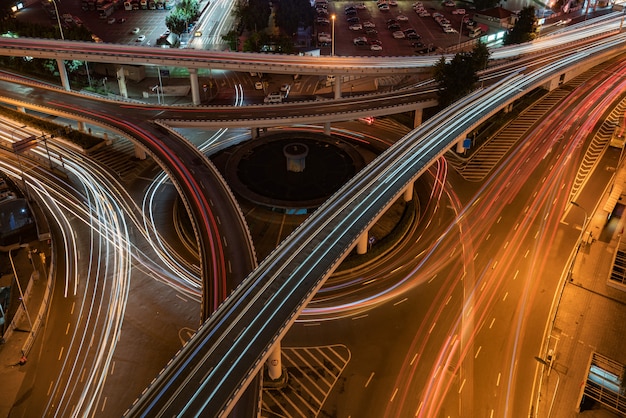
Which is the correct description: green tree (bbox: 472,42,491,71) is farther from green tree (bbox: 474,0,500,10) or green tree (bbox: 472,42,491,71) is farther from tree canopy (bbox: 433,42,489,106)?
green tree (bbox: 474,0,500,10)

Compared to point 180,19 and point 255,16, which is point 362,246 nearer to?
point 255,16

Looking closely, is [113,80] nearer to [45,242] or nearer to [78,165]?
[78,165]

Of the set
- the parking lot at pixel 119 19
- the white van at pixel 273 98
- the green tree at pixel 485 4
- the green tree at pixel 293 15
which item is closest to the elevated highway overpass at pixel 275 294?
the white van at pixel 273 98

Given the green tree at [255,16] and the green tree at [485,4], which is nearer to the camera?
the green tree at [255,16]

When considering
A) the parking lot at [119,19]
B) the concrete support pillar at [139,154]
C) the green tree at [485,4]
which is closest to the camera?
the concrete support pillar at [139,154]

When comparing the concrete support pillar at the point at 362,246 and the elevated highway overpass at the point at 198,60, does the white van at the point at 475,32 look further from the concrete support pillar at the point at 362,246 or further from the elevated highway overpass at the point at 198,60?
the concrete support pillar at the point at 362,246

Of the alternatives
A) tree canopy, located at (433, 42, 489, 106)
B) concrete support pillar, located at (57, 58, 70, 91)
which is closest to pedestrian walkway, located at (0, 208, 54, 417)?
concrete support pillar, located at (57, 58, 70, 91)

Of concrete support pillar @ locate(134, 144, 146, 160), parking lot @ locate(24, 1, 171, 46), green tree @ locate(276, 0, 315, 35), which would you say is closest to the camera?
concrete support pillar @ locate(134, 144, 146, 160)
